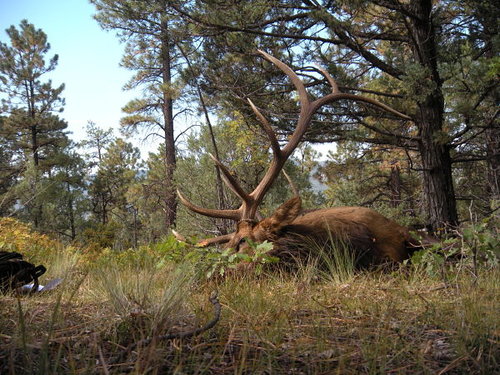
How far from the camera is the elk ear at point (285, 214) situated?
12.9ft

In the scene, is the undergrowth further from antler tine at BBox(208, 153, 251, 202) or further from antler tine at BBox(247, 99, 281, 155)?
antler tine at BBox(247, 99, 281, 155)

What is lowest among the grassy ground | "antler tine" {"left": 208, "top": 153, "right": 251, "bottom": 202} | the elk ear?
the grassy ground

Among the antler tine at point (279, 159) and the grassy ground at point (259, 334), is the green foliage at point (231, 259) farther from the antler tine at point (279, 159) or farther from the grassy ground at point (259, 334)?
the antler tine at point (279, 159)

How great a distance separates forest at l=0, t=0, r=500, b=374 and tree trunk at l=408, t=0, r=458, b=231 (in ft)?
0.09

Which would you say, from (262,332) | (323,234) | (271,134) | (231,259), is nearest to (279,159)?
(271,134)

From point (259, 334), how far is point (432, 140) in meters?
5.30

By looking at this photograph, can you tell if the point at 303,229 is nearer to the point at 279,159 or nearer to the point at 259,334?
the point at 279,159

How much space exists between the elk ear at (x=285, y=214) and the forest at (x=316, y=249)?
0.48 metres

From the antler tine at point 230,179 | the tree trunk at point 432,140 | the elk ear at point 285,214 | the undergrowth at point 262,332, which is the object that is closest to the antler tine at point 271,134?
the antler tine at point 230,179

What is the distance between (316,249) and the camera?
385 cm

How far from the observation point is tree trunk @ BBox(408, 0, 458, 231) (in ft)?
19.9

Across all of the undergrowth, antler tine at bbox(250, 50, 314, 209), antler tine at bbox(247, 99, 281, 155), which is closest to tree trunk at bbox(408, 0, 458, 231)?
antler tine at bbox(250, 50, 314, 209)

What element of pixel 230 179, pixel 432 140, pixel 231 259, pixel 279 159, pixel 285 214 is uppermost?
pixel 432 140

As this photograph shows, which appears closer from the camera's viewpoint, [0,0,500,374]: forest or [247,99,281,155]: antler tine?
[0,0,500,374]: forest
